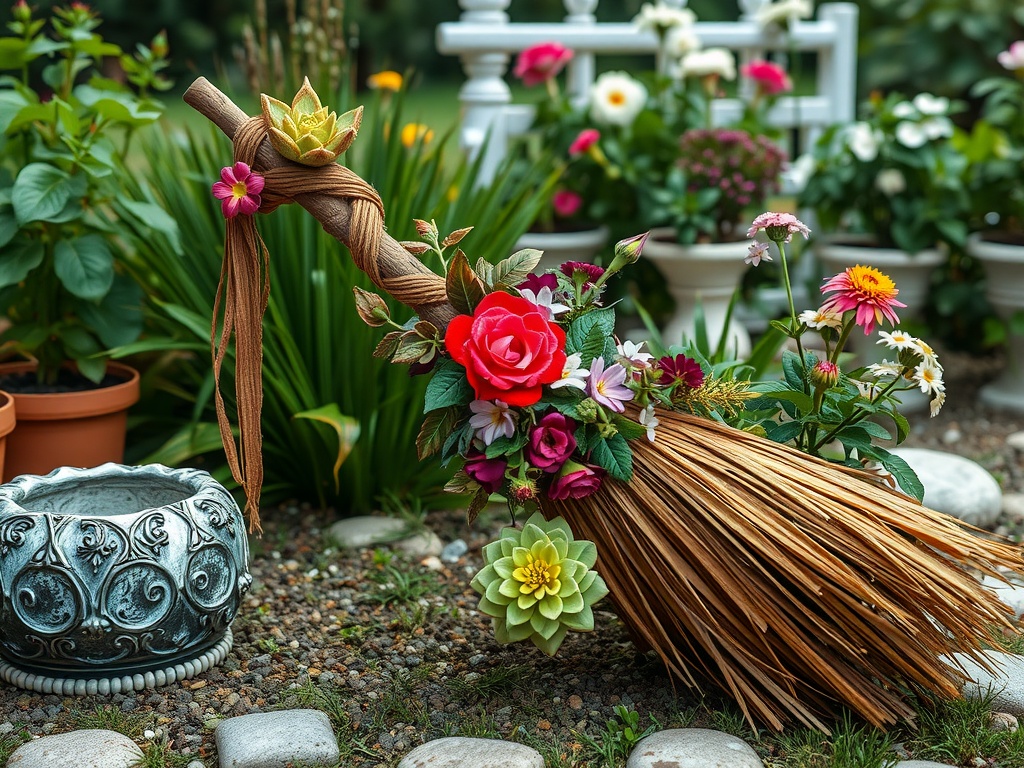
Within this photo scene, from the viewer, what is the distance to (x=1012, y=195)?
353cm

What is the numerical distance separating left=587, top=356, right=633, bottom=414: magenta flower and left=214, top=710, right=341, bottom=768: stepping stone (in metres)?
0.62


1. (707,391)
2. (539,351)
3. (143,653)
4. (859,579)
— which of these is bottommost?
(143,653)

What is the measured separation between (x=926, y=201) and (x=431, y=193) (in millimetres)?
1703

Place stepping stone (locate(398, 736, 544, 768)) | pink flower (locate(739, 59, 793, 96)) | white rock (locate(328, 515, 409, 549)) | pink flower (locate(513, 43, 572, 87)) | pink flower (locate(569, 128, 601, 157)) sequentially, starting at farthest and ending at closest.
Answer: pink flower (locate(739, 59, 793, 96)), pink flower (locate(513, 43, 572, 87)), pink flower (locate(569, 128, 601, 157)), white rock (locate(328, 515, 409, 549)), stepping stone (locate(398, 736, 544, 768))

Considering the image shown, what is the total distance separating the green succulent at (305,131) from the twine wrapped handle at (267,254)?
0.03 m

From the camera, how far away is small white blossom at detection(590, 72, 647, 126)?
11.8 ft

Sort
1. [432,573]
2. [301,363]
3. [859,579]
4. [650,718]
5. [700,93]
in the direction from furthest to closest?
[700,93] < [301,363] < [432,573] < [650,718] < [859,579]

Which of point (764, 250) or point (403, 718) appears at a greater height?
point (764, 250)

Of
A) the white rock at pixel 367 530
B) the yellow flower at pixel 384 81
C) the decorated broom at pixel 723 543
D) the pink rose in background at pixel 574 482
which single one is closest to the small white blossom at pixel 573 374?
the decorated broom at pixel 723 543

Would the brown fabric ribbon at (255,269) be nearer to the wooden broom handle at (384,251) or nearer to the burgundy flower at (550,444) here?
the wooden broom handle at (384,251)

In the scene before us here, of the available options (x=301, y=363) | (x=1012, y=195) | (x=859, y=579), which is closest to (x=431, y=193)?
(x=301, y=363)

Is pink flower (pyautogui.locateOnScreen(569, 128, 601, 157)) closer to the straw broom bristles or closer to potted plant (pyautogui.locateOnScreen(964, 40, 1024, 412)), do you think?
potted plant (pyautogui.locateOnScreen(964, 40, 1024, 412))

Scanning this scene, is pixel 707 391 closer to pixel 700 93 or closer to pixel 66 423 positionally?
pixel 66 423

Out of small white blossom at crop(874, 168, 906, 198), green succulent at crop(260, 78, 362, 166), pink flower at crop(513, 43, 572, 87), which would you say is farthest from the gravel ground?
small white blossom at crop(874, 168, 906, 198)
